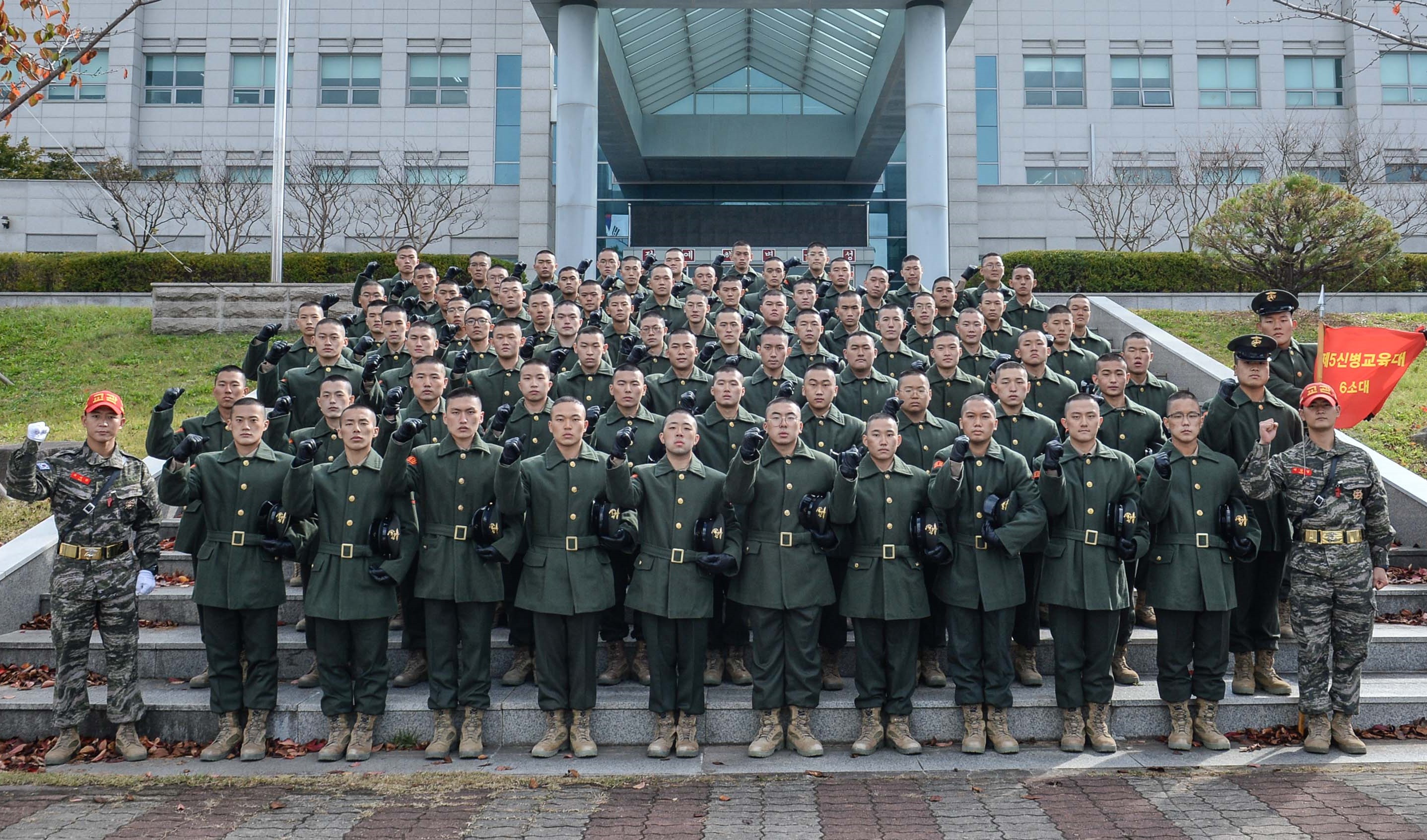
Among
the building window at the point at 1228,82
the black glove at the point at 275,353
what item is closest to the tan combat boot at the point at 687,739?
the black glove at the point at 275,353

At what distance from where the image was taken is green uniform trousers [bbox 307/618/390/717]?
678cm

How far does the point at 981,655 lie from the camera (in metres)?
6.95

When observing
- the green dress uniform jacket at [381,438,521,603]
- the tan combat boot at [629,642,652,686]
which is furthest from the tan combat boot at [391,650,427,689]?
the tan combat boot at [629,642,652,686]

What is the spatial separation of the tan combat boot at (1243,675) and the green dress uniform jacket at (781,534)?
9.29ft

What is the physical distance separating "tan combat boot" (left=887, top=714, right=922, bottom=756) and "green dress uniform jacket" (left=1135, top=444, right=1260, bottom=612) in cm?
178

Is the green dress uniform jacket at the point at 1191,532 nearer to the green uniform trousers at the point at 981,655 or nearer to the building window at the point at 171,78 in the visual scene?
the green uniform trousers at the point at 981,655

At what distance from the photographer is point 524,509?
22.6 feet

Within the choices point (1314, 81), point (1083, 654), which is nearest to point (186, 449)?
point (1083, 654)

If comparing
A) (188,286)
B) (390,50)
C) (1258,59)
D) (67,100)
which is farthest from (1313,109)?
(67,100)

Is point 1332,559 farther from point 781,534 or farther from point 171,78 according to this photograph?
point 171,78

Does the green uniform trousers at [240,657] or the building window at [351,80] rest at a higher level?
the building window at [351,80]

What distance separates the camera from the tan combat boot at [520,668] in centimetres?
750

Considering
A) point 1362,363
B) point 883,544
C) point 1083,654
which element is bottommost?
point 1083,654

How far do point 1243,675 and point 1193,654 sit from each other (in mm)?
583
